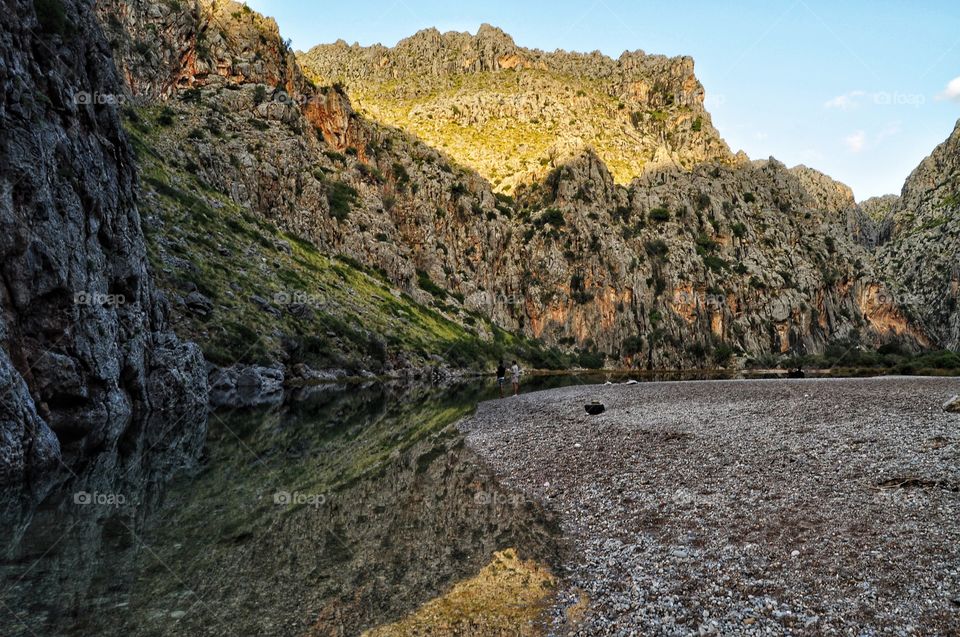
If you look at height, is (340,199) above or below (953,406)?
above

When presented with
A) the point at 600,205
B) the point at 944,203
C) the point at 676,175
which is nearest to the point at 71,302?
the point at 600,205

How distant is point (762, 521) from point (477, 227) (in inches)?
5725

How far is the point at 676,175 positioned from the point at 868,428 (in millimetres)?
177809

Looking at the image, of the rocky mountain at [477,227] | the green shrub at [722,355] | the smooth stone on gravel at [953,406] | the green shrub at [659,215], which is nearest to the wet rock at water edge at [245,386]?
the rocky mountain at [477,227]

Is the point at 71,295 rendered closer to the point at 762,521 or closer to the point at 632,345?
the point at 762,521

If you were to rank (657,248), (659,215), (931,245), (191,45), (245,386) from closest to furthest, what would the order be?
(245,386) < (191,45) < (931,245) < (657,248) < (659,215)

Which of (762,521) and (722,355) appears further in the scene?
(722,355)

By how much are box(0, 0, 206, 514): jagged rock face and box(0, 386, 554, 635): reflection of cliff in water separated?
4.35 metres

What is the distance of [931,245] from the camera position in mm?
158500

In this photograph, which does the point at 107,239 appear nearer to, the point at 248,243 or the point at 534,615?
the point at 534,615

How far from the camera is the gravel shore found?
7.75m

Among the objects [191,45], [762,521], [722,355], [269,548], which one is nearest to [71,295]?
[269,548]

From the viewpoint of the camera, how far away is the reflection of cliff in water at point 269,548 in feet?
29.2

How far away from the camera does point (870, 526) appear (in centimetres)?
1026
